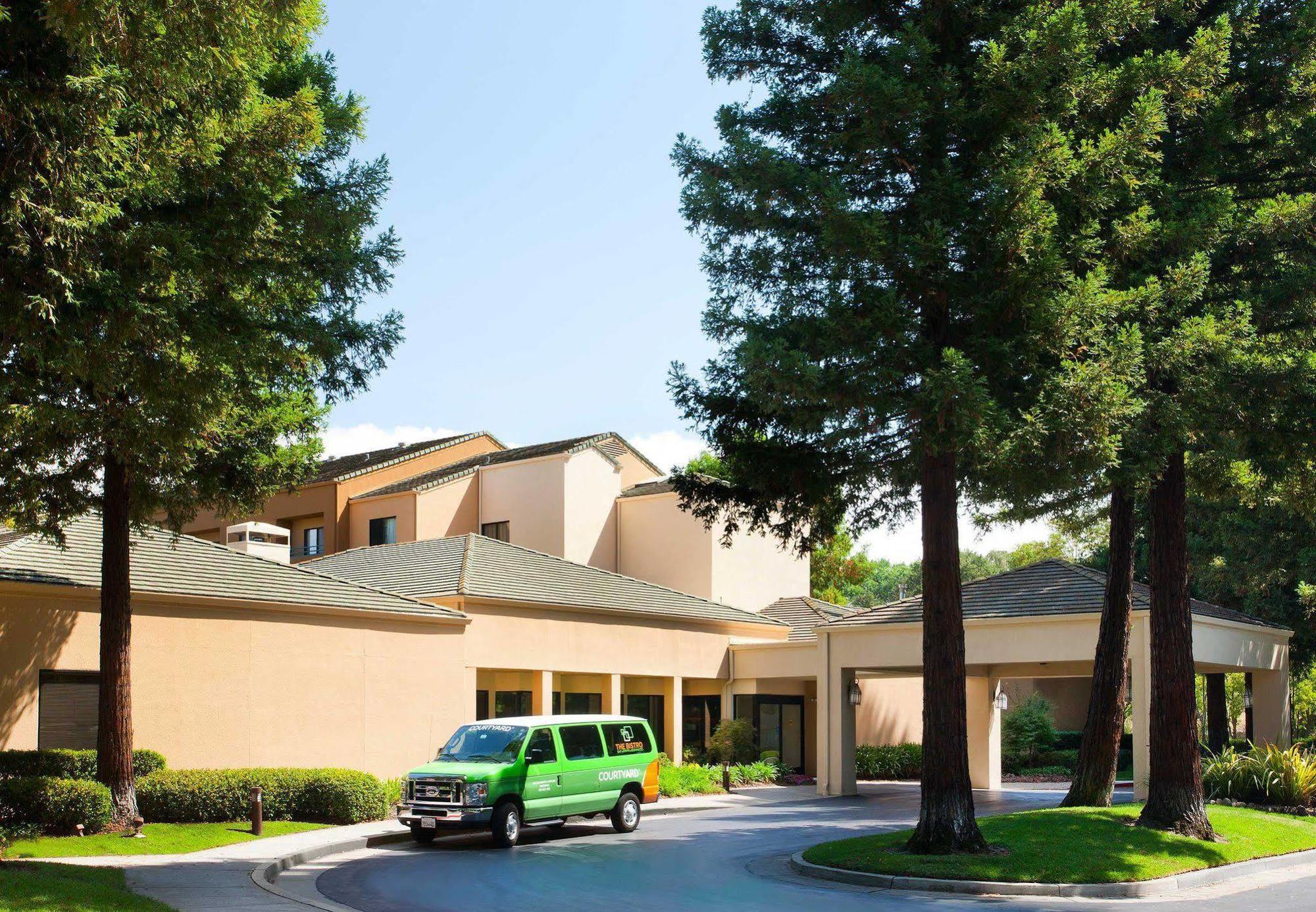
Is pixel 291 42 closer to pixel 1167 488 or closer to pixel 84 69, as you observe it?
pixel 84 69

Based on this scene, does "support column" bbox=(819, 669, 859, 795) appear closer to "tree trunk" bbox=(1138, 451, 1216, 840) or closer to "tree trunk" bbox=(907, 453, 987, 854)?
"tree trunk" bbox=(1138, 451, 1216, 840)

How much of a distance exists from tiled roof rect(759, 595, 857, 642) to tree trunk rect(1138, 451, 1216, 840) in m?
19.2

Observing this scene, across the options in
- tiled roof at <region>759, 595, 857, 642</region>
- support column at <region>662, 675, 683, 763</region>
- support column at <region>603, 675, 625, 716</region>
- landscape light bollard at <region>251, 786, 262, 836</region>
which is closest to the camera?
landscape light bollard at <region>251, 786, 262, 836</region>

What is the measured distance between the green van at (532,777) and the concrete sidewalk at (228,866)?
1.12 metres

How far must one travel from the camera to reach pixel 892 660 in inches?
1265

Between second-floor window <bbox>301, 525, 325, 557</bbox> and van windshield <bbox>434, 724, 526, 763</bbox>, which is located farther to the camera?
second-floor window <bbox>301, 525, 325, 557</bbox>

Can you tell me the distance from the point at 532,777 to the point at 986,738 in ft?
66.6

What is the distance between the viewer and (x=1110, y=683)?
2311cm

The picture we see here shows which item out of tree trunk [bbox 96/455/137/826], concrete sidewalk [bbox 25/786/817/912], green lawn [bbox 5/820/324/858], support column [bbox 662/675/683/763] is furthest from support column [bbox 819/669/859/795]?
tree trunk [bbox 96/455/137/826]

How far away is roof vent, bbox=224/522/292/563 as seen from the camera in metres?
35.5

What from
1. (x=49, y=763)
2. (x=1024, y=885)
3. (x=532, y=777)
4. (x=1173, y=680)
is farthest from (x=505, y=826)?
(x=1173, y=680)

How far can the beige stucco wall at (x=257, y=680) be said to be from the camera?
22047mm

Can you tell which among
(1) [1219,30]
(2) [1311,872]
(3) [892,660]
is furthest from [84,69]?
(3) [892,660]

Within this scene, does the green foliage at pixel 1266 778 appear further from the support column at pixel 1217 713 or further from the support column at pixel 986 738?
the support column at pixel 1217 713
